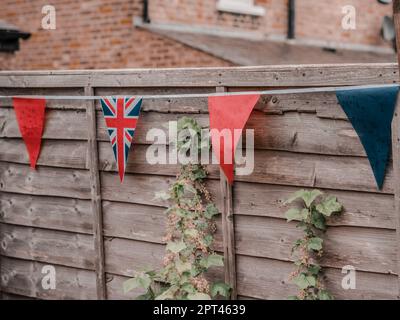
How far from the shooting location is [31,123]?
4938 millimetres

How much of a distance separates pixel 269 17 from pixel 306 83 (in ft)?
24.5

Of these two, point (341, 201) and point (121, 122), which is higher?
point (121, 122)

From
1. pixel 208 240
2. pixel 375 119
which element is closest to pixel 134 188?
pixel 208 240

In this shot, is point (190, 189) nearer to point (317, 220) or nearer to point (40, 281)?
point (317, 220)

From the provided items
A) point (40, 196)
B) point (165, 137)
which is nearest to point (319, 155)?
point (165, 137)

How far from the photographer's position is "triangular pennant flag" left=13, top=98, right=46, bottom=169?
4.92m

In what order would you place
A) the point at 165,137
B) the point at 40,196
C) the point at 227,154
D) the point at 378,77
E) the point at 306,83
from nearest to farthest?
the point at 378,77, the point at 306,83, the point at 227,154, the point at 165,137, the point at 40,196

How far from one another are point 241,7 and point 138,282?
6.99 meters

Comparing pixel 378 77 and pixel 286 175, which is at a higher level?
pixel 378 77

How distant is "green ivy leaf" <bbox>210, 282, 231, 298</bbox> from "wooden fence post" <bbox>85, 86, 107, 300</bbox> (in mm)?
970

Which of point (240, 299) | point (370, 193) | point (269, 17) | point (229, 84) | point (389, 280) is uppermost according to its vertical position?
point (269, 17)

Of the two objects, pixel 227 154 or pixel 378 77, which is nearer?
pixel 378 77

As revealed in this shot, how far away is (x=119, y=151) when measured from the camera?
175 inches

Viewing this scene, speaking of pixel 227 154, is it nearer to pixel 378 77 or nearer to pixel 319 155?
pixel 319 155
